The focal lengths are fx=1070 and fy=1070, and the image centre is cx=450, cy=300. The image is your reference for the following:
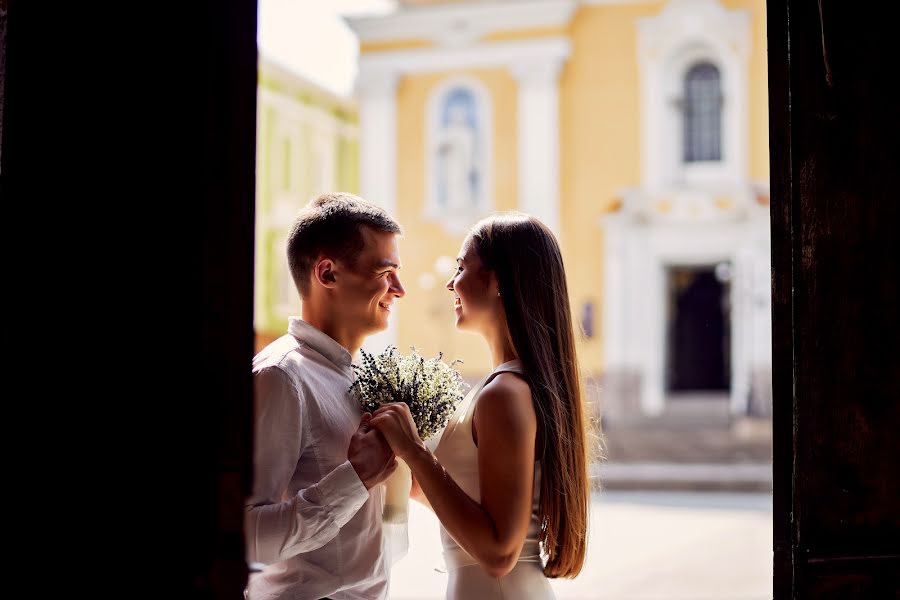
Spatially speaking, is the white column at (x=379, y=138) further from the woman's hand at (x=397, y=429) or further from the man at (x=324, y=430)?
the woman's hand at (x=397, y=429)

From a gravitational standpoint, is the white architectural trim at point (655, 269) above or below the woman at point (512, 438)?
above

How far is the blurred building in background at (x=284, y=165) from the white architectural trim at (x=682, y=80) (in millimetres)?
6555

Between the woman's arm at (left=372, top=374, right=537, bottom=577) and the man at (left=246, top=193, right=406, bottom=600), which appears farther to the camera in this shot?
the woman's arm at (left=372, top=374, right=537, bottom=577)

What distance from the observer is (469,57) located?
20.1m

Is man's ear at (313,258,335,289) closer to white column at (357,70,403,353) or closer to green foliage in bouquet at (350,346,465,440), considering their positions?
green foliage in bouquet at (350,346,465,440)

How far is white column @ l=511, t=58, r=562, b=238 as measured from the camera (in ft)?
63.9

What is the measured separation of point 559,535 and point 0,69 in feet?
4.96

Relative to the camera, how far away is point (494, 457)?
Result: 2287 mm

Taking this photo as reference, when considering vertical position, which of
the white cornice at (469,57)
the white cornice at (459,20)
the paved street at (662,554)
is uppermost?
the white cornice at (459,20)

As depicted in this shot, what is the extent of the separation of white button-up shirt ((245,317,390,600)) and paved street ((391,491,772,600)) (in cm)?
415

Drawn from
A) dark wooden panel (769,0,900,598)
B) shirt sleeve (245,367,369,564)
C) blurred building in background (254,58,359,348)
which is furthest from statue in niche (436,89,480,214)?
dark wooden panel (769,0,900,598)

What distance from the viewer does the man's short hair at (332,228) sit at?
100 inches

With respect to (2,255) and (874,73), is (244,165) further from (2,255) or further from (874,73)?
(874,73)

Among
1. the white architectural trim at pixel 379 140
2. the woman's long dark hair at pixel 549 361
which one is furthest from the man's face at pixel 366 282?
the white architectural trim at pixel 379 140
